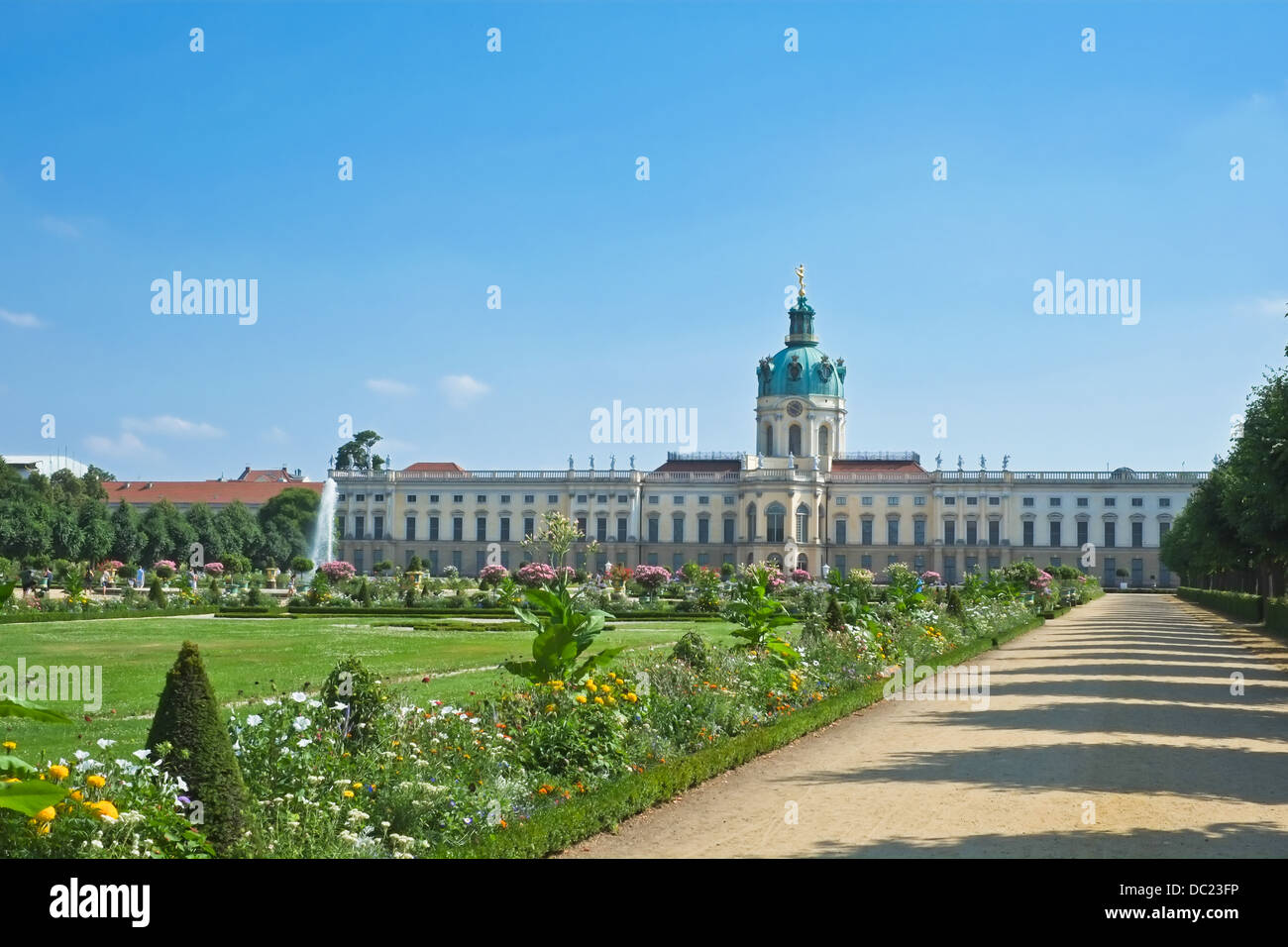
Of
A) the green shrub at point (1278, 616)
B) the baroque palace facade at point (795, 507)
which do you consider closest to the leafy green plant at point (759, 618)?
the green shrub at point (1278, 616)

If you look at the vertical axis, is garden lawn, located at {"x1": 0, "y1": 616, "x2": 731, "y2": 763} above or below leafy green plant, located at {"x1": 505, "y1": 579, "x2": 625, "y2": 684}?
below

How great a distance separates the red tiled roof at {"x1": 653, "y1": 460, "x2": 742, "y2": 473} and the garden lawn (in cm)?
5894

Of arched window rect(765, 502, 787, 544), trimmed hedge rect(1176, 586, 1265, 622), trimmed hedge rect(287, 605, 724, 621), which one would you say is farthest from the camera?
arched window rect(765, 502, 787, 544)

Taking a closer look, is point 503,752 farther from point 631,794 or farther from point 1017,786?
point 1017,786

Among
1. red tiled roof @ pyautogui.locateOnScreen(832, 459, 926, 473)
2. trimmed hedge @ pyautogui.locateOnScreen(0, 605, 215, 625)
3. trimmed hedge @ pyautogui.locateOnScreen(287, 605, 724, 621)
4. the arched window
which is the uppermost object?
red tiled roof @ pyautogui.locateOnScreen(832, 459, 926, 473)

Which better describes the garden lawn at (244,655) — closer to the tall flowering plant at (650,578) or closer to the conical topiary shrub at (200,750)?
the conical topiary shrub at (200,750)

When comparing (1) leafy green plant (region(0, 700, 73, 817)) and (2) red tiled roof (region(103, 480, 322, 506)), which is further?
(2) red tiled roof (region(103, 480, 322, 506))

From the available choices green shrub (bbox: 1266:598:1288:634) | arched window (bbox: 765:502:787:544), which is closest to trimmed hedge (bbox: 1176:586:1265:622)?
green shrub (bbox: 1266:598:1288:634)

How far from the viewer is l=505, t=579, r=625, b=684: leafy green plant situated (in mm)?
10258

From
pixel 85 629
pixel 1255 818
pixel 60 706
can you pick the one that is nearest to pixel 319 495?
pixel 85 629

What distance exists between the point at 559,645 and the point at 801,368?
80.3 m

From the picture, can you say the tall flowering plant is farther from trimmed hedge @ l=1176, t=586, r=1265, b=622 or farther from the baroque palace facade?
the baroque palace facade
